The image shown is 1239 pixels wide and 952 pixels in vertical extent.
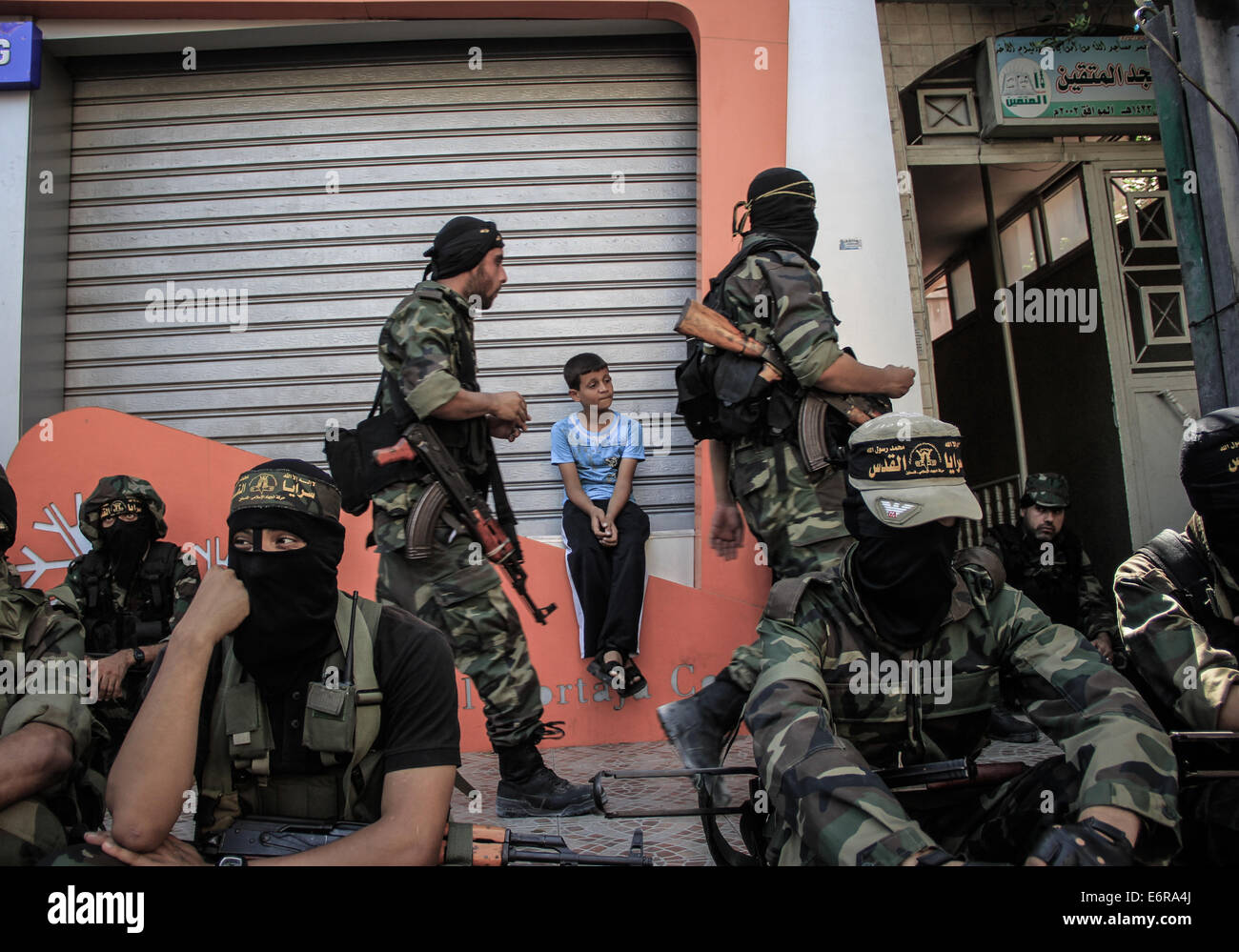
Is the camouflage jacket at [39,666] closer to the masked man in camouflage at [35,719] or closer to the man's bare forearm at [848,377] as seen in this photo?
the masked man in camouflage at [35,719]

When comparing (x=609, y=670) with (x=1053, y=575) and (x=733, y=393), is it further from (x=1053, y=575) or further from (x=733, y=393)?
(x=1053, y=575)

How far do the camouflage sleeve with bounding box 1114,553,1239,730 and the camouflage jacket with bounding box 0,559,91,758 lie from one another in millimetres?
2571

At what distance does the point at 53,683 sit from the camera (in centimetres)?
222

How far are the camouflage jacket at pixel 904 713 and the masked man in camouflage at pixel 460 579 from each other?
1.32 meters

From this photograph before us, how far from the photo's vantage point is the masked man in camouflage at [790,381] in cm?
302

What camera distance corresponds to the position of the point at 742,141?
17.2ft

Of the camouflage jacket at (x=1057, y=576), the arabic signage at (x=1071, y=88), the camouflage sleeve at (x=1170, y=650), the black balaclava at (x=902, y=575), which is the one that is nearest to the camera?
the black balaclava at (x=902, y=575)

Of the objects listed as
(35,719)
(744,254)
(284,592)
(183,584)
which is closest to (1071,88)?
(744,254)

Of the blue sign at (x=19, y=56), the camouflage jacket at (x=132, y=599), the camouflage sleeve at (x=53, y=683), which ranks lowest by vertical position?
the camouflage sleeve at (x=53, y=683)

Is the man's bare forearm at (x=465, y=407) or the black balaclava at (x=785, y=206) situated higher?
the black balaclava at (x=785, y=206)

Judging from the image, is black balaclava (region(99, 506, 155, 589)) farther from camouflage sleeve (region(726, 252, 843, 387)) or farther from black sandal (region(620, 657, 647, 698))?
camouflage sleeve (region(726, 252, 843, 387))

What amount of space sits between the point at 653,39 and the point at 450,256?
2.86 meters

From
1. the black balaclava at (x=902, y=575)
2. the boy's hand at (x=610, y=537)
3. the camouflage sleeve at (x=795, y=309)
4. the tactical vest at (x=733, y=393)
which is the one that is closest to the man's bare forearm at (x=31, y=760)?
the black balaclava at (x=902, y=575)

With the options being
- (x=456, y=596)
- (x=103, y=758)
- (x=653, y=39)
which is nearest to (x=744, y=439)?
(x=456, y=596)
